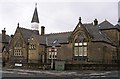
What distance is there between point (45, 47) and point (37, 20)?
76.7 ft

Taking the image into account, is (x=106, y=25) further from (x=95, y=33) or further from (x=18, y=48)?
(x=18, y=48)

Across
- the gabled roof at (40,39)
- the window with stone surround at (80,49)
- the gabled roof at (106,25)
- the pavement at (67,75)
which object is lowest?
the pavement at (67,75)

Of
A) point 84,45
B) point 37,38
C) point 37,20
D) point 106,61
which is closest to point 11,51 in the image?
point 37,38

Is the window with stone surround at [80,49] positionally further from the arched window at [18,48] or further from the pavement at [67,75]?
the pavement at [67,75]

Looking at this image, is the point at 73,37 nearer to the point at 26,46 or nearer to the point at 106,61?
the point at 106,61

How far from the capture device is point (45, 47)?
228 ft

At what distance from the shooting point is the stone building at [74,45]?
185ft

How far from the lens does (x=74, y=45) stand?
195 ft

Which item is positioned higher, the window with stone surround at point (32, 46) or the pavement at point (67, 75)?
the window with stone surround at point (32, 46)

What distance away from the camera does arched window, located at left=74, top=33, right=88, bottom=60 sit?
189 ft

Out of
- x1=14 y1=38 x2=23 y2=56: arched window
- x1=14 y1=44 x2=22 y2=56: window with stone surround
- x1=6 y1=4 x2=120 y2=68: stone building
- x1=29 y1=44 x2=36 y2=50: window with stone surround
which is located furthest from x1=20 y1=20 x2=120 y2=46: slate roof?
x1=14 y1=44 x2=22 y2=56: window with stone surround

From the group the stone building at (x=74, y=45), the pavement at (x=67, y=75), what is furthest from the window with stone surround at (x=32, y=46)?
the pavement at (x=67, y=75)

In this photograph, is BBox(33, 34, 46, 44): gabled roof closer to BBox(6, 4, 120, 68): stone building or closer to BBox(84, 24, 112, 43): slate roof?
BBox(6, 4, 120, 68): stone building

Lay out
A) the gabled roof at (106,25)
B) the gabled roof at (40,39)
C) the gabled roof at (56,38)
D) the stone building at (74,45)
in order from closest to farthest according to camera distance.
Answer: the stone building at (74,45) → the gabled roof at (106,25) → the gabled roof at (56,38) → the gabled roof at (40,39)
